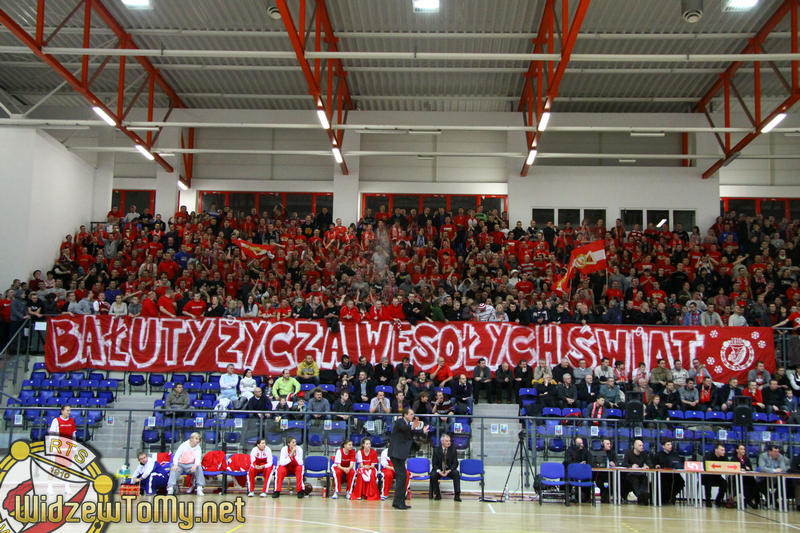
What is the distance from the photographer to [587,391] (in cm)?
1853

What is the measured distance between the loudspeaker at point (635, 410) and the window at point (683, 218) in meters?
15.7

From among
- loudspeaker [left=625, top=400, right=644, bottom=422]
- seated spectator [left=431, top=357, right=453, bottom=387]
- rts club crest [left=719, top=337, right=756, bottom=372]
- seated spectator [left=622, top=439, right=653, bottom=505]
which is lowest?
seated spectator [left=622, top=439, right=653, bottom=505]

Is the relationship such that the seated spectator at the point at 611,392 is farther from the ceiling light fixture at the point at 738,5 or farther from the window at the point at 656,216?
the window at the point at 656,216

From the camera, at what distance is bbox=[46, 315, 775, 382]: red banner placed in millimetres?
20719

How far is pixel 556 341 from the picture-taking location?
20.8m

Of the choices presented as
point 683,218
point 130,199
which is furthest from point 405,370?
point 130,199

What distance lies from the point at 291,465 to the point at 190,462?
204cm

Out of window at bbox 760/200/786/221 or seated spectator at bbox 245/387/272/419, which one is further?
window at bbox 760/200/786/221

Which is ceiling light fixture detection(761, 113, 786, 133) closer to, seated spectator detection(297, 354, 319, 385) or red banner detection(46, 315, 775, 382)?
red banner detection(46, 315, 775, 382)

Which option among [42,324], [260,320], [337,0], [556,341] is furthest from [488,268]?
[42,324]

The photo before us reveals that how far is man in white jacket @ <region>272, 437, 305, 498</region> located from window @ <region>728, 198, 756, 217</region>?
2265 cm

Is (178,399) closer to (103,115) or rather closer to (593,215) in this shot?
(103,115)

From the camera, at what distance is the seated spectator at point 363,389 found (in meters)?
18.7

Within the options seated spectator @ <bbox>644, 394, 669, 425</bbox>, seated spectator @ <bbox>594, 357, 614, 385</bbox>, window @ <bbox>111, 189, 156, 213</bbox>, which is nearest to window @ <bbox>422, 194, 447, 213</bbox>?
window @ <bbox>111, 189, 156, 213</bbox>
